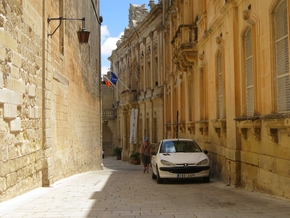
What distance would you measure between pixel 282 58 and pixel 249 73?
230 cm

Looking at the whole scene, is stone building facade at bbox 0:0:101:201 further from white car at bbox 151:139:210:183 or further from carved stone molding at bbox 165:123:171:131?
carved stone molding at bbox 165:123:171:131

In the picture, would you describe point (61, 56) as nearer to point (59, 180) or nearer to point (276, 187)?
point (59, 180)

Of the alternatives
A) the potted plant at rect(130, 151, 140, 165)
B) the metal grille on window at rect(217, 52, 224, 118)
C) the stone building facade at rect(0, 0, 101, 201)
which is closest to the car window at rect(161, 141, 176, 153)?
the metal grille on window at rect(217, 52, 224, 118)

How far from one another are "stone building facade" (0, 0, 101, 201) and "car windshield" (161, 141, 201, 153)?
323cm

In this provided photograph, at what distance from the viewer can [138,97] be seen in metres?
36.9

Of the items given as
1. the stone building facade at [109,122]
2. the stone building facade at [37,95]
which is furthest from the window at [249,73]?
the stone building facade at [109,122]

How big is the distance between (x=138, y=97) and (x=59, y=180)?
25.8 m

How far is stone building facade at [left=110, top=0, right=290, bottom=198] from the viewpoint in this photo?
7914mm

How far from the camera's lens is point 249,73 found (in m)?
10.1

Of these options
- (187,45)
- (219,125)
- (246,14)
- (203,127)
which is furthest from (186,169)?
(187,45)

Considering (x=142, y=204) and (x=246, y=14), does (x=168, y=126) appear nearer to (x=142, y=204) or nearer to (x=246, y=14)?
(x=246, y=14)

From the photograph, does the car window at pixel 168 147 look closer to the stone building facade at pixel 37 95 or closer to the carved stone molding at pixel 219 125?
the carved stone molding at pixel 219 125

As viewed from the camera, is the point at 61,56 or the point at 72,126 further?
the point at 72,126

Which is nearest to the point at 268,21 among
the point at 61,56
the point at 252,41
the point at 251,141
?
the point at 252,41
